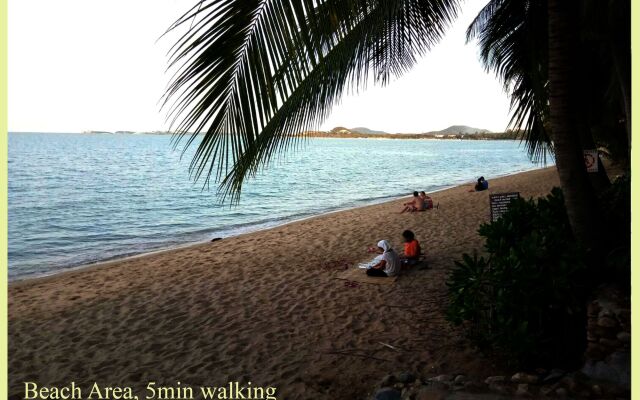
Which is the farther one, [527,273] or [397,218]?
[397,218]

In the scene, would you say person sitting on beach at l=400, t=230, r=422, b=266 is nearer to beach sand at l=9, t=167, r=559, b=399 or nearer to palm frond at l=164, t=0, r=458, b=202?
beach sand at l=9, t=167, r=559, b=399

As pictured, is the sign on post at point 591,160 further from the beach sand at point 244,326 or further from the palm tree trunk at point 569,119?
the beach sand at point 244,326

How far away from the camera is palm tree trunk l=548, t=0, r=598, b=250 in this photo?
134 inches

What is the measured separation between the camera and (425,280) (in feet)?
20.5

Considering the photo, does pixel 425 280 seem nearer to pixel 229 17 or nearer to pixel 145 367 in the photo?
pixel 145 367

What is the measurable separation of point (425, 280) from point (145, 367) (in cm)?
396

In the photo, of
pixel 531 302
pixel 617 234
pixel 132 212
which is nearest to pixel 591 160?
pixel 617 234

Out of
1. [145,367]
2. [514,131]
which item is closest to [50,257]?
[145,367]

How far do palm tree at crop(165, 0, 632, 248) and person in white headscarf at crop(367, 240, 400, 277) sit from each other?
10.1ft

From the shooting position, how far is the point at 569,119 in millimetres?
3568

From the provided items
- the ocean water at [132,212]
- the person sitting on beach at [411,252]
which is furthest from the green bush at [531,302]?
the ocean water at [132,212]

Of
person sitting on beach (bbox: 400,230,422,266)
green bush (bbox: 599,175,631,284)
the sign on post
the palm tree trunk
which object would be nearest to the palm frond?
the palm tree trunk

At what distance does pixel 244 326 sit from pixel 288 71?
154 inches

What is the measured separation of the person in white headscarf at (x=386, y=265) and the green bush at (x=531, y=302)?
2723 millimetres
